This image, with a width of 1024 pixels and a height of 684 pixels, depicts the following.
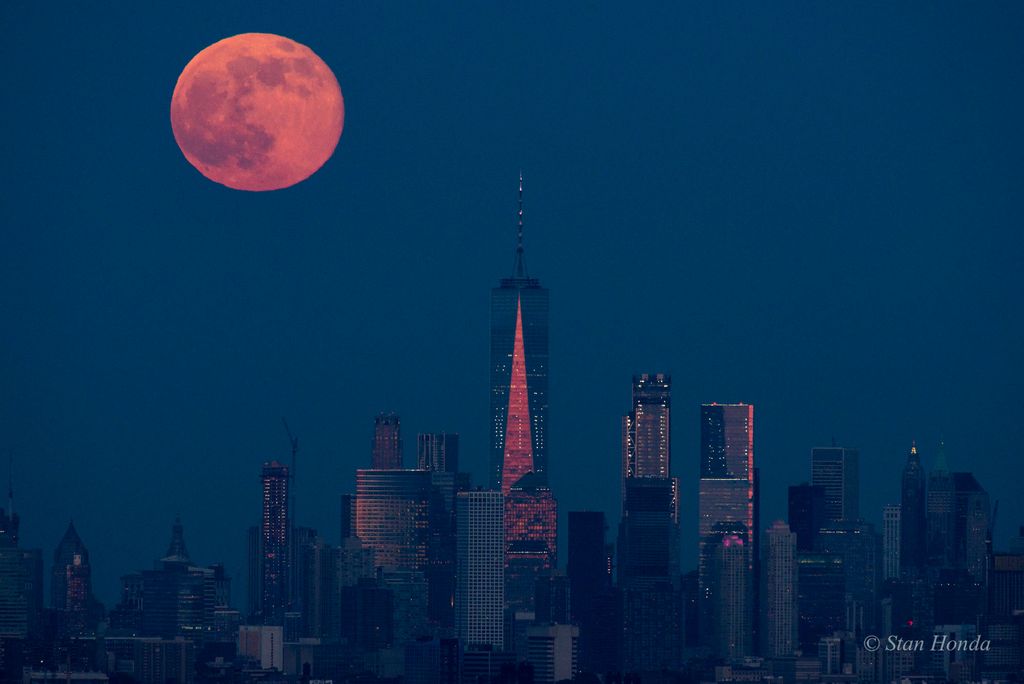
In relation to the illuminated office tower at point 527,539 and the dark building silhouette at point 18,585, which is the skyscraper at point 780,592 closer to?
the illuminated office tower at point 527,539

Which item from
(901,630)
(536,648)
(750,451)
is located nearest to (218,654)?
(536,648)

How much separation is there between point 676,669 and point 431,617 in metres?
21.3

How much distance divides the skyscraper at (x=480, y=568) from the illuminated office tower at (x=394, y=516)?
2276 mm

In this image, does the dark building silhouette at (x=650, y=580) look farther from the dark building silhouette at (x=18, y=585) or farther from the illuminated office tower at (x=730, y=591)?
the dark building silhouette at (x=18, y=585)

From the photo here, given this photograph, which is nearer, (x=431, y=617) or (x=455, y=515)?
(x=431, y=617)

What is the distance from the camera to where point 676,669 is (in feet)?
440

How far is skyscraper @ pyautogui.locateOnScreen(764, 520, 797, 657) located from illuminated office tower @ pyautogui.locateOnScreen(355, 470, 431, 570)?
64.9 feet

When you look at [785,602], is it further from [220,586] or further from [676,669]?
[220,586]

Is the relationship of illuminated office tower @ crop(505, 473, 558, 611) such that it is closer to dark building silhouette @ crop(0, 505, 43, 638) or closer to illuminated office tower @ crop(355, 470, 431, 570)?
illuminated office tower @ crop(355, 470, 431, 570)

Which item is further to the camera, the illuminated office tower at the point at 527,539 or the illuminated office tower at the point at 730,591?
the illuminated office tower at the point at 527,539

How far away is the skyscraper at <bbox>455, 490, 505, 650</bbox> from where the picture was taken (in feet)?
489

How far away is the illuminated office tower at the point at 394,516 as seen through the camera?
15950 centimetres

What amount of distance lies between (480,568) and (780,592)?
17962 mm

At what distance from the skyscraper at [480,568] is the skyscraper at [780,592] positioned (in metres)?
13.7
